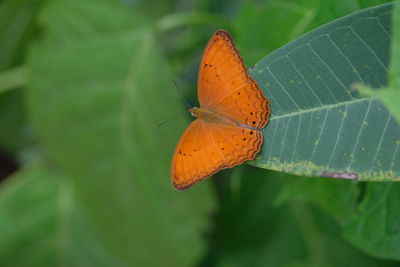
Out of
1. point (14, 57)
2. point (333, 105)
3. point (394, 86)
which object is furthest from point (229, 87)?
point (14, 57)

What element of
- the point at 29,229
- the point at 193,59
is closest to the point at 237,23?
the point at 193,59

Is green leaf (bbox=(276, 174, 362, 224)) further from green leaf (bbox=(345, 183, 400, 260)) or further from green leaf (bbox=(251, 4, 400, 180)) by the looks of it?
green leaf (bbox=(251, 4, 400, 180))

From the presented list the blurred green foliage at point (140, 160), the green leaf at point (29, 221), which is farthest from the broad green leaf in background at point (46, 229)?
the blurred green foliage at point (140, 160)

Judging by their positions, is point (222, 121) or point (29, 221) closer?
point (222, 121)

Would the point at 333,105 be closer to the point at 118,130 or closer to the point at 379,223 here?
the point at 379,223

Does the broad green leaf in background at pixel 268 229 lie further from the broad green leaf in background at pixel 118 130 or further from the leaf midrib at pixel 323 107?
the leaf midrib at pixel 323 107

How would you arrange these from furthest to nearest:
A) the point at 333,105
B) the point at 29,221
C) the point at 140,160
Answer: the point at 29,221 → the point at 140,160 → the point at 333,105

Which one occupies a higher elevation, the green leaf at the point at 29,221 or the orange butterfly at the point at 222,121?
the orange butterfly at the point at 222,121
